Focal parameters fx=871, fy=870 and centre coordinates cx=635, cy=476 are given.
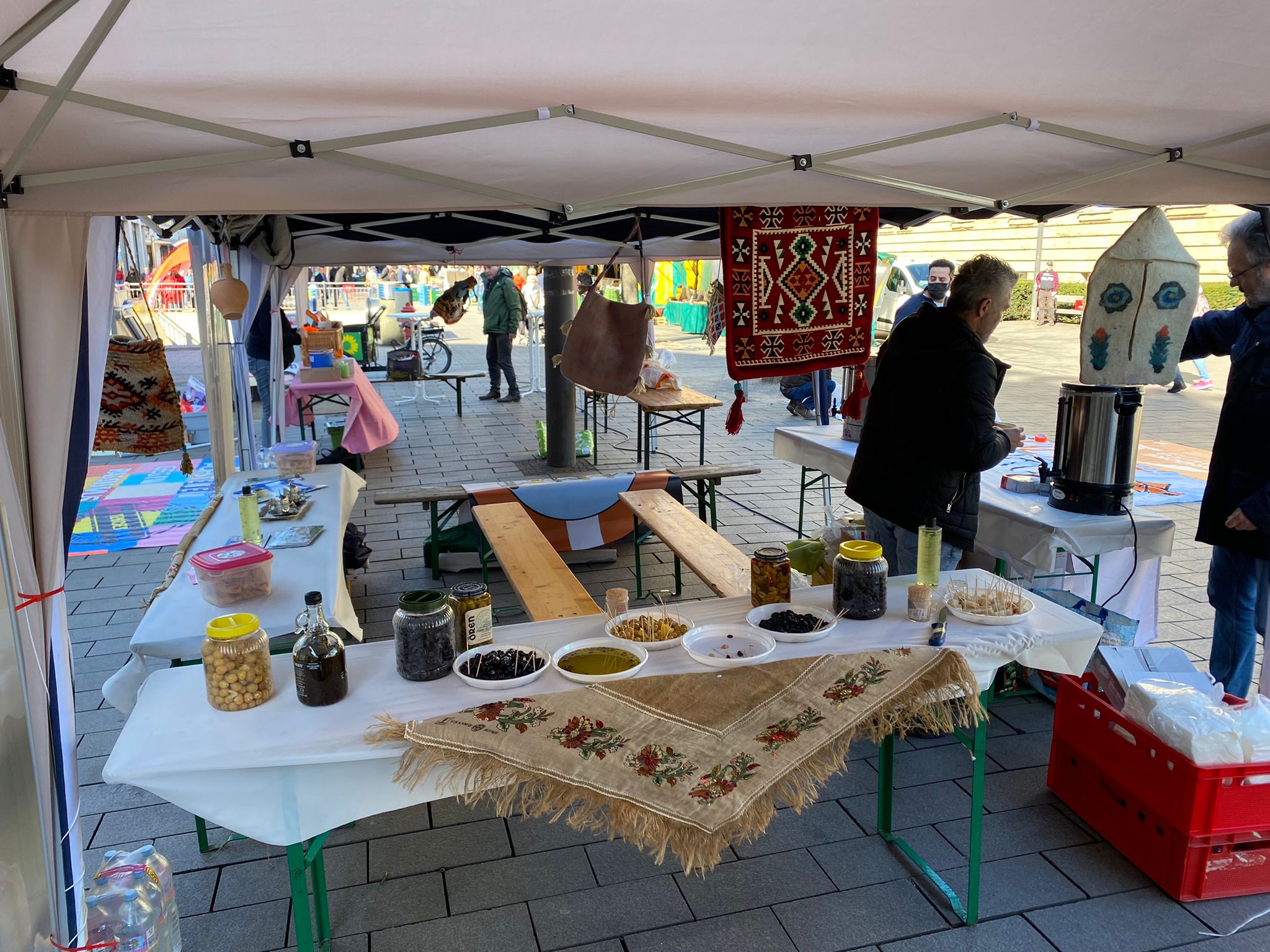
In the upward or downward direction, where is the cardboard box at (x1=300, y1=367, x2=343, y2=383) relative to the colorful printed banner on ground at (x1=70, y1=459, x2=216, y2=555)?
upward

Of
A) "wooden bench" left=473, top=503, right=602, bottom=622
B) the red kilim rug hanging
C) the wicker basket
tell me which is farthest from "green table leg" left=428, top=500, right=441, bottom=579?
the wicker basket

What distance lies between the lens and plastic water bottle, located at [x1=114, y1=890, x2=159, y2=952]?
7.01 ft

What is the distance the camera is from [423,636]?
219 cm

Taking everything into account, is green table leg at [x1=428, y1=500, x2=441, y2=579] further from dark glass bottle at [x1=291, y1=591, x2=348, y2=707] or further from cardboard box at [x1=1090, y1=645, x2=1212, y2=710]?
cardboard box at [x1=1090, y1=645, x2=1212, y2=710]

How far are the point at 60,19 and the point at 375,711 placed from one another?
60.4 inches

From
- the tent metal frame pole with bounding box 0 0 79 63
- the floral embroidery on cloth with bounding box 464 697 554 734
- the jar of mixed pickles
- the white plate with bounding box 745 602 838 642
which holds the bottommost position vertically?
the floral embroidery on cloth with bounding box 464 697 554 734

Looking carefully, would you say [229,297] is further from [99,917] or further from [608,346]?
[99,917]

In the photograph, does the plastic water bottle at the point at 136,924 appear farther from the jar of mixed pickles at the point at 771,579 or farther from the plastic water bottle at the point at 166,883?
the jar of mixed pickles at the point at 771,579

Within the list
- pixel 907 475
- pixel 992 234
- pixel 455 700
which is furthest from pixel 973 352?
pixel 992 234

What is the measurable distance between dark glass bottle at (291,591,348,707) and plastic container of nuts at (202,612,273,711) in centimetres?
9

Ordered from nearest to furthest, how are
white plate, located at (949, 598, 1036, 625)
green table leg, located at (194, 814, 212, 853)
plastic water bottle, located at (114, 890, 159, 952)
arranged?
plastic water bottle, located at (114, 890, 159, 952)
white plate, located at (949, 598, 1036, 625)
green table leg, located at (194, 814, 212, 853)

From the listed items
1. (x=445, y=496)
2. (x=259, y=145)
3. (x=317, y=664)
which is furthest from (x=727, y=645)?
(x=445, y=496)

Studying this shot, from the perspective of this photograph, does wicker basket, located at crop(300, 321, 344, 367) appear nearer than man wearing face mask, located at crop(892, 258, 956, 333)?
No

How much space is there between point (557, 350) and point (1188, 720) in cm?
661
